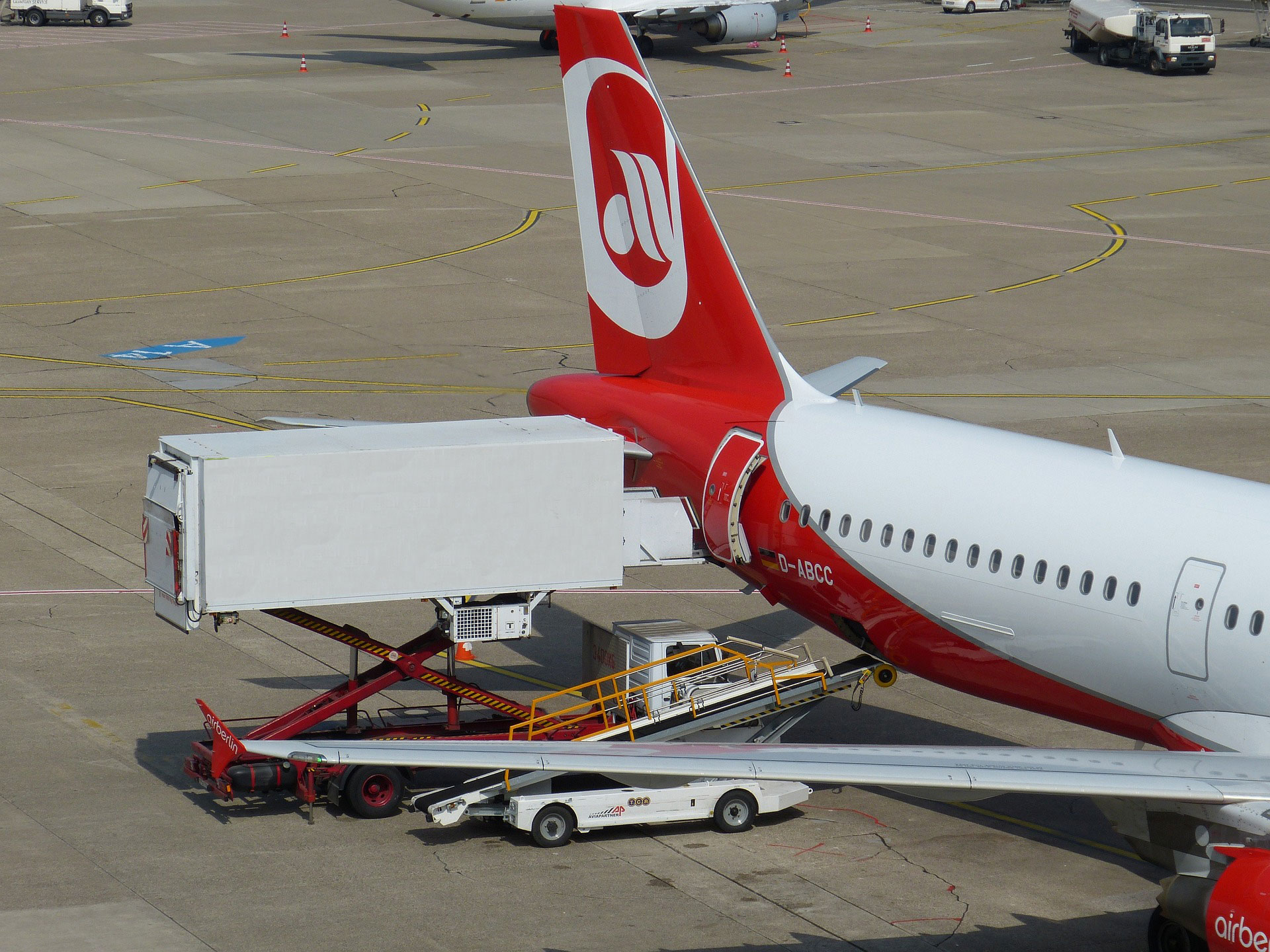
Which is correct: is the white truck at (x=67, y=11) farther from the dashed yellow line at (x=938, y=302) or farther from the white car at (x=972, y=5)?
the dashed yellow line at (x=938, y=302)

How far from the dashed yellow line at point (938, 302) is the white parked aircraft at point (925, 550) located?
69.7ft

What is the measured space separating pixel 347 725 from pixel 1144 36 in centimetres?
7376

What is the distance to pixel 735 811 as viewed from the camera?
830 inches

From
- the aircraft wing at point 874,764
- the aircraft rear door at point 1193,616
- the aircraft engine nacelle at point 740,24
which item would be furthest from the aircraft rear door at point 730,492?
the aircraft engine nacelle at point 740,24

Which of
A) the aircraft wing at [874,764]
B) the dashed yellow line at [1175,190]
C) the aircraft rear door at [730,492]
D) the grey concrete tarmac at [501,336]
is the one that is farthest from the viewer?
the dashed yellow line at [1175,190]

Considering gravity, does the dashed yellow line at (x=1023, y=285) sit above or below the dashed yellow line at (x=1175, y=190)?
below

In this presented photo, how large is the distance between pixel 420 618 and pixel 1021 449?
36.0 ft

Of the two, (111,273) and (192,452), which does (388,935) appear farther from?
(111,273)

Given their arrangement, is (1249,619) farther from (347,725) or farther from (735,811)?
(347,725)

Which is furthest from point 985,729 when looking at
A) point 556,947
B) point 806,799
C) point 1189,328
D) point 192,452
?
point 1189,328

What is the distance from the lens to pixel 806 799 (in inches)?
852

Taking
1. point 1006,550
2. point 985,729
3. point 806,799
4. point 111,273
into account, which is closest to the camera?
point 1006,550

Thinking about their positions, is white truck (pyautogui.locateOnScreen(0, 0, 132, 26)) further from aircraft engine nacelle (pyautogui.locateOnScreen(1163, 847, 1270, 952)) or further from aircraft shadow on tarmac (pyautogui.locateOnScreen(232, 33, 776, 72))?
aircraft engine nacelle (pyautogui.locateOnScreen(1163, 847, 1270, 952))

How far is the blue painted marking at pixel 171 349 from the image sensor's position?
4266cm
